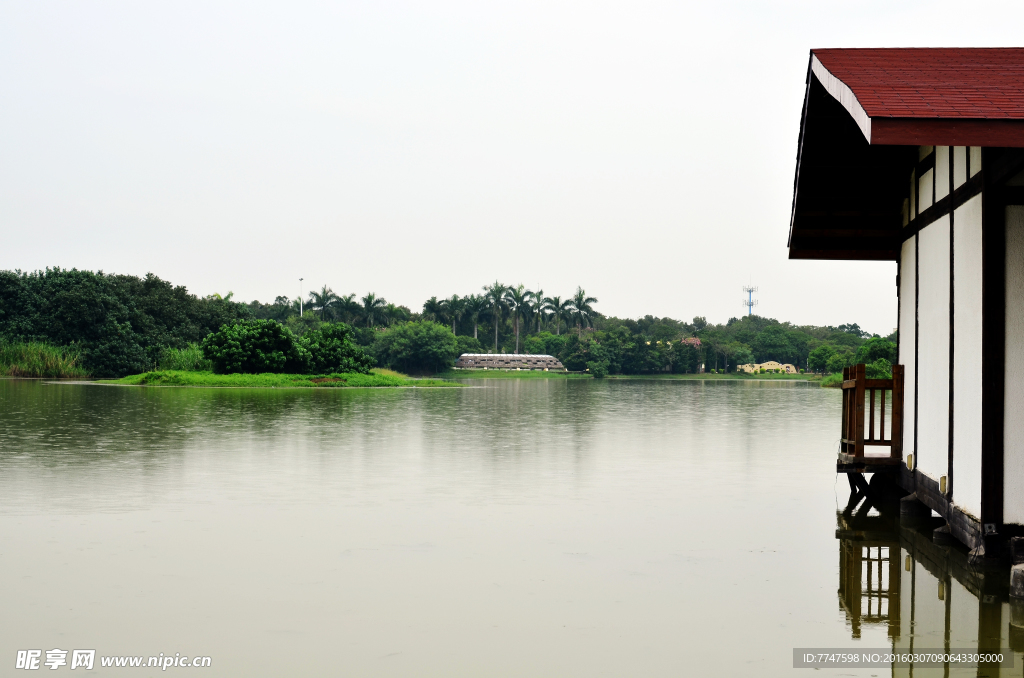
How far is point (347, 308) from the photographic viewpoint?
304 feet

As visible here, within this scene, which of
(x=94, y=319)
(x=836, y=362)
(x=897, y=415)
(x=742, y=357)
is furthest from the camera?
(x=742, y=357)

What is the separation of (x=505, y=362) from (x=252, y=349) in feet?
157

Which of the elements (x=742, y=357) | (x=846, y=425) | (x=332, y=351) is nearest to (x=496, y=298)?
(x=742, y=357)

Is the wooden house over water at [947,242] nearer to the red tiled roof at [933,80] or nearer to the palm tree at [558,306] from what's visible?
the red tiled roof at [933,80]

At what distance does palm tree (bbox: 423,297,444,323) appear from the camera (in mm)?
97312

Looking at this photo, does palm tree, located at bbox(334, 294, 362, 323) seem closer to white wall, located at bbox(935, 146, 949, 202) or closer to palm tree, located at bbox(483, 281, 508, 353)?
palm tree, located at bbox(483, 281, 508, 353)

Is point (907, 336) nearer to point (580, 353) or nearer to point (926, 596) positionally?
point (926, 596)

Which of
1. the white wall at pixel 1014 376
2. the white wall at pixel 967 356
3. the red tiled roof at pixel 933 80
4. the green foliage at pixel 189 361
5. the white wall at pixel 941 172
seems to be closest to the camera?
the red tiled roof at pixel 933 80

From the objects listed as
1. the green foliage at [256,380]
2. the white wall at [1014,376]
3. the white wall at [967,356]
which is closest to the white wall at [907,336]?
the white wall at [967,356]

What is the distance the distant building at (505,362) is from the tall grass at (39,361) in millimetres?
44394

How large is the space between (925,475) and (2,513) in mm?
9988

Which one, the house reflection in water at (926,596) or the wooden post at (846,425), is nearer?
the house reflection in water at (926,596)

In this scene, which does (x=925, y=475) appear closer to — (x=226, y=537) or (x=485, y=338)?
(x=226, y=537)

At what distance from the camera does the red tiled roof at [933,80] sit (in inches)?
232
